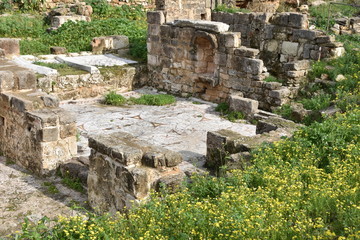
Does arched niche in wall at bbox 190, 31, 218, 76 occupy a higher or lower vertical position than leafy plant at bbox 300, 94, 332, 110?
higher

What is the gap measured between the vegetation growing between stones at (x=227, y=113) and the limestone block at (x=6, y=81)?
4745 millimetres

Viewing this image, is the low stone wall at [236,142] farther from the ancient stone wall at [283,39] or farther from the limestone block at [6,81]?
the limestone block at [6,81]

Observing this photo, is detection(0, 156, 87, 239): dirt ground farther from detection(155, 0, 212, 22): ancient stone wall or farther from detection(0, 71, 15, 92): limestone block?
detection(155, 0, 212, 22): ancient stone wall

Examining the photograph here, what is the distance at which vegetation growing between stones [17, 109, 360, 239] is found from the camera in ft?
14.4

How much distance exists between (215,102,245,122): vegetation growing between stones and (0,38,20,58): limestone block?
5.66 meters

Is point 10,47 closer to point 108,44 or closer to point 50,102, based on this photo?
point 108,44

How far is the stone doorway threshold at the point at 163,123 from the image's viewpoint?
30.0ft

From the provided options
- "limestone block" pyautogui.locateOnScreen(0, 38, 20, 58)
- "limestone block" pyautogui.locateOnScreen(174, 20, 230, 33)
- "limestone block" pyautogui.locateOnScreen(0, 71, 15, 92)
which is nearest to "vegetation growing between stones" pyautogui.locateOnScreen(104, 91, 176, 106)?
"limestone block" pyautogui.locateOnScreen(174, 20, 230, 33)

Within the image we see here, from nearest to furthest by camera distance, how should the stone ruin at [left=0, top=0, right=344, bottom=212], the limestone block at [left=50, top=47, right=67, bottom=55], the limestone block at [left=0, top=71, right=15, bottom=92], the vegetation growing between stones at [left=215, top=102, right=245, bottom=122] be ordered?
the stone ruin at [left=0, top=0, right=344, bottom=212] < the limestone block at [left=0, top=71, right=15, bottom=92] < the vegetation growing between stones at [left=215, top=102, right=245, bottom=122] < the limestone block at [left=50, top=47, right=67, bottom=55]

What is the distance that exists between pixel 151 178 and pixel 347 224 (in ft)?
8.08

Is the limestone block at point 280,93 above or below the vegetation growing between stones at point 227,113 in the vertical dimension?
above

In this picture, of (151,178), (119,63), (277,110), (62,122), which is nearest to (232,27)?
(119,63)

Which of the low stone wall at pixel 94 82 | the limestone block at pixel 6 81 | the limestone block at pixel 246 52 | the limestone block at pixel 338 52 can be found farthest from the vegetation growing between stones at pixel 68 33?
the limestone block at pixel 6 81

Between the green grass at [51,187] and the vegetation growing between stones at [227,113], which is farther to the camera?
the vegetation growing between stones at [227,113]
